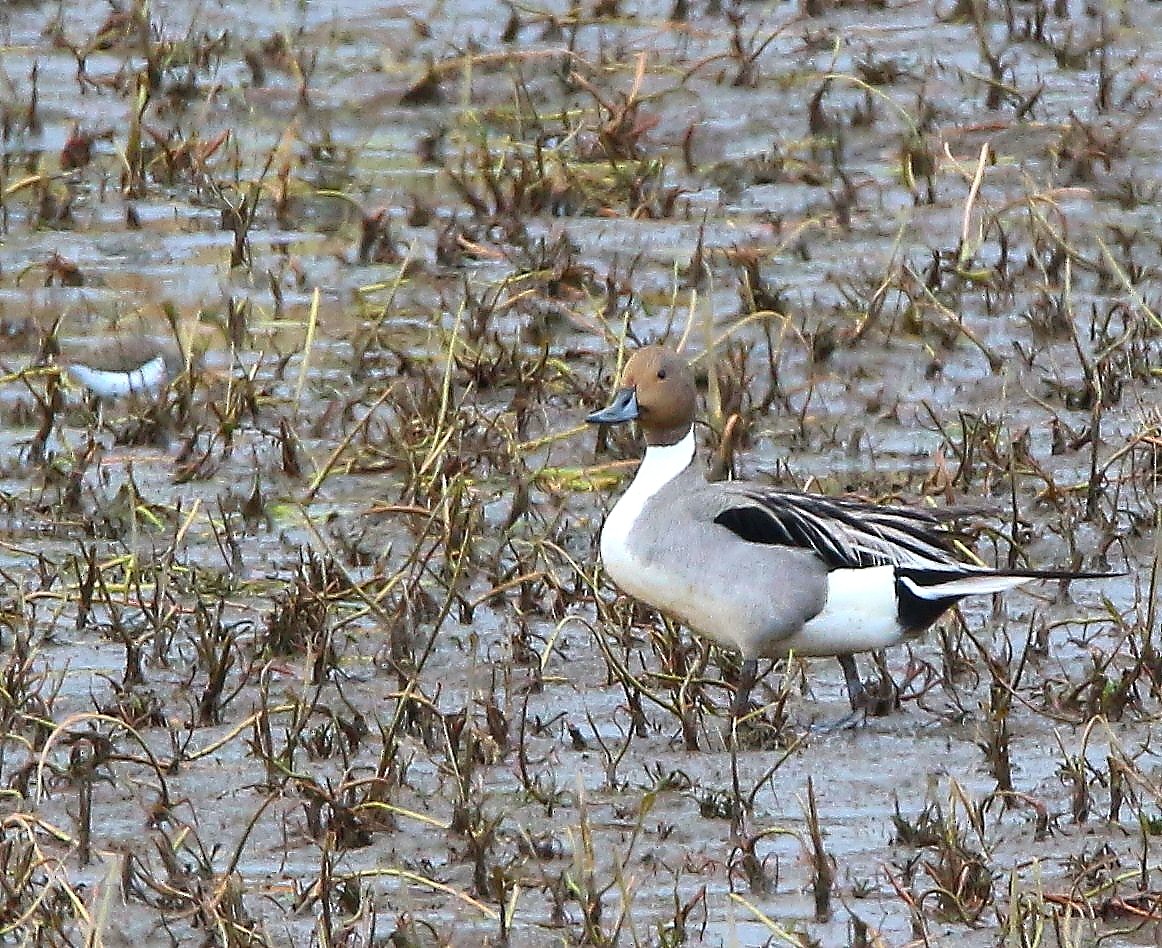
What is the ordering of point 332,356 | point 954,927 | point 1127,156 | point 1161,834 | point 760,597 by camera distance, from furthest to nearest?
point 1127,156 → point 332,356 → point 760,597 → point 1161,834 → point 954,927

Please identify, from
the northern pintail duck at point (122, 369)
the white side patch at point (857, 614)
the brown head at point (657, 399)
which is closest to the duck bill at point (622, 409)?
the brown head at point (657, 399)

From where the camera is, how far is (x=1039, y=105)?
922 centimetres

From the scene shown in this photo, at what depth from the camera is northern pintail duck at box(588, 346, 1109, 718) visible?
5.24 metres

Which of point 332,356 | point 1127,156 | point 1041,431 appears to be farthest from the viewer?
point 1127,156

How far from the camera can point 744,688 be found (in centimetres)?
521

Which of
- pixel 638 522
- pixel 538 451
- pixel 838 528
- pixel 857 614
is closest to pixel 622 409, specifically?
pixel 638 522

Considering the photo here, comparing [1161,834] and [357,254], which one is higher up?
[1161,834]

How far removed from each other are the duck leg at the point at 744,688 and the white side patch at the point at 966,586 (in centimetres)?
31

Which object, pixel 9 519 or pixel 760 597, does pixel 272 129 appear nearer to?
pixel 9 519

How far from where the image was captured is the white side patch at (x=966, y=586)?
5.27 m

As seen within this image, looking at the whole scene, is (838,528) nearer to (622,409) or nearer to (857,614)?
(857,614)

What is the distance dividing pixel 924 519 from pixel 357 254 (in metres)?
3.02

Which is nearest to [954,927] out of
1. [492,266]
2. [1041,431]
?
[1041,431]

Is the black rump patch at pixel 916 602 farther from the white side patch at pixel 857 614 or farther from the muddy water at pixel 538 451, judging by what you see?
the muddy water at pixel 538 451
